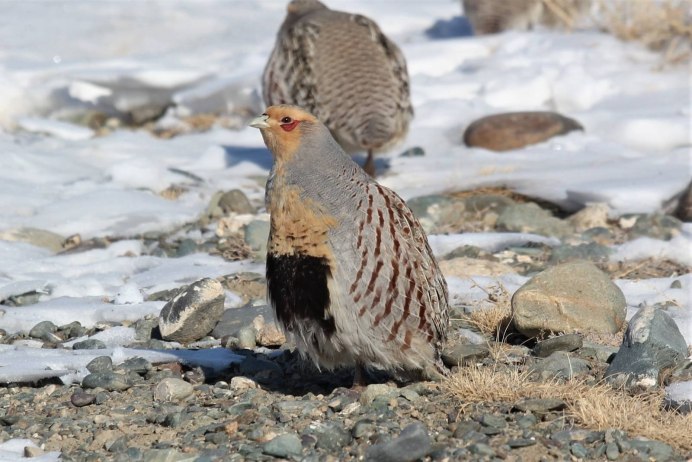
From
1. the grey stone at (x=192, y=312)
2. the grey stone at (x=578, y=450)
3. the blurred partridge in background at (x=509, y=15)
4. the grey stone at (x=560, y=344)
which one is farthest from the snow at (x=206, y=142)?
the grey stone at (x=578, y=450)

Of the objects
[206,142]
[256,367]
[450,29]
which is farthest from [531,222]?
[450,29]

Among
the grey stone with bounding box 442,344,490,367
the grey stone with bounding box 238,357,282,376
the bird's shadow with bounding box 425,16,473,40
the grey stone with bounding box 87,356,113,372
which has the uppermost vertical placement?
the grey stone with bounding box 87,356,113,372

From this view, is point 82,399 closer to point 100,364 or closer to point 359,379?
point 100,364

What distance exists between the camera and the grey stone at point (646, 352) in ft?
15.2

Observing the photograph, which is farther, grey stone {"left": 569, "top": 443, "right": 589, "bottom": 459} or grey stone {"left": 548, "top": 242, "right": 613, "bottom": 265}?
grey stone {"left": 548, "top": 242, "right": 613, "bottom": 265}

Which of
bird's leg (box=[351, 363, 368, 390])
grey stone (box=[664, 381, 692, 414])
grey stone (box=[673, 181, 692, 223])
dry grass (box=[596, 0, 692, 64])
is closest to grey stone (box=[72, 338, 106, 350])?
bird's leg (box=[351, 363, 368, 390])

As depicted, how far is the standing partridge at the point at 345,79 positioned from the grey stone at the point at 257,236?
1.84m

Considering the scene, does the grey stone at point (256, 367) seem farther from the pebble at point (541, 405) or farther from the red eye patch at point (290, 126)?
the pebble at point (541, 405)

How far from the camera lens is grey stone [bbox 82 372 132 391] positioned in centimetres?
480

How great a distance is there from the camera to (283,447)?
3967mm

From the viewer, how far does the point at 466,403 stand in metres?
4.30

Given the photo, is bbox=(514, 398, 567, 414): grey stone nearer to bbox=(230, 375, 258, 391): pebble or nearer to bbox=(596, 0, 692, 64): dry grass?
bbox=(230, 375, 258, 391): pebble

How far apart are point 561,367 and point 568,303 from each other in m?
0.59

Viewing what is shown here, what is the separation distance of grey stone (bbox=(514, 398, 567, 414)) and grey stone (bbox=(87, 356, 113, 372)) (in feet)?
6.39
